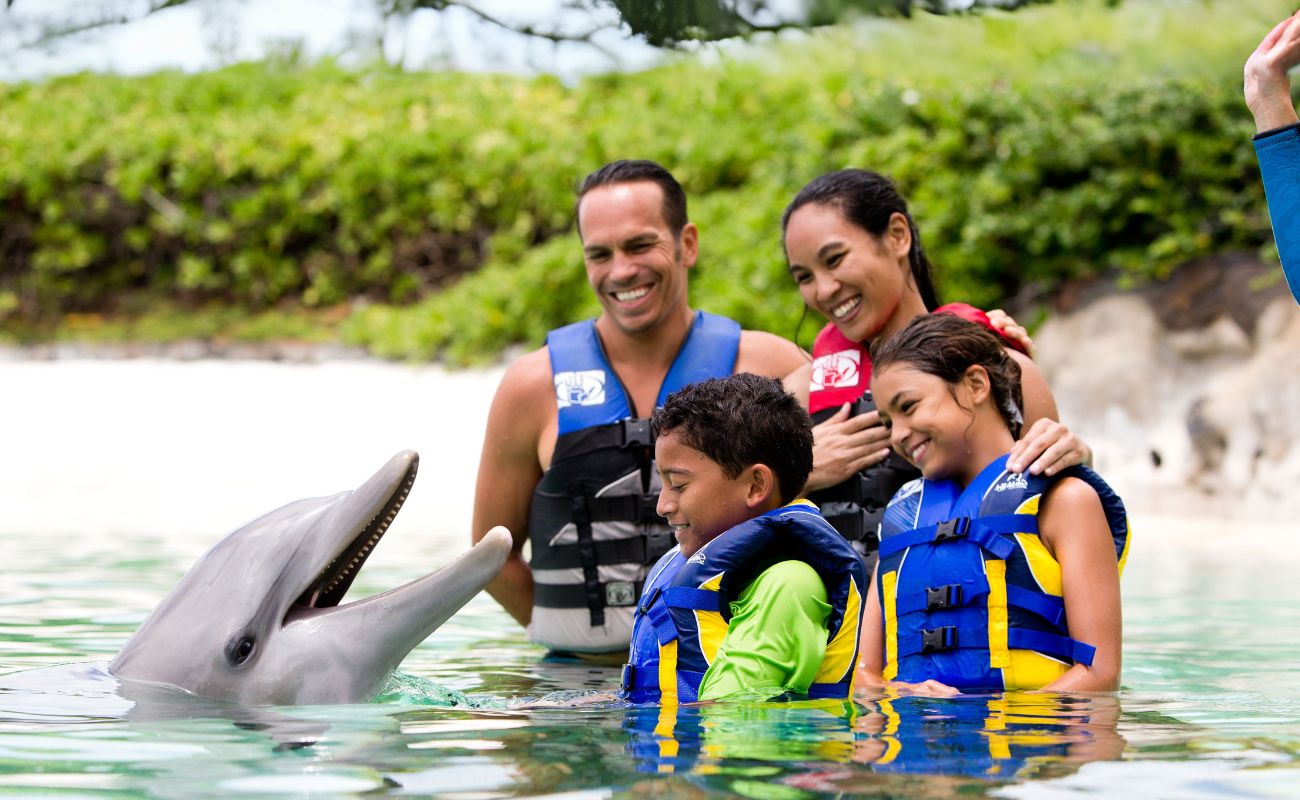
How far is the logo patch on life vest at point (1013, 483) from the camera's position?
4.00 meters

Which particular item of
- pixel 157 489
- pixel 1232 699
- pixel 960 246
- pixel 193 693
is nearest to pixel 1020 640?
pixel 1232 699

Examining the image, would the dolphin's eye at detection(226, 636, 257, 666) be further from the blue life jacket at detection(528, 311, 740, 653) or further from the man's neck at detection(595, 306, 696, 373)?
the man's neck at detection(595, 306, 696, 373)

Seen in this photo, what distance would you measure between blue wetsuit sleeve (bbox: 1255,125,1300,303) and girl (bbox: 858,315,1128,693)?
801 millimetres

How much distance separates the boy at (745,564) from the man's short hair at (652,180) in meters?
1.28

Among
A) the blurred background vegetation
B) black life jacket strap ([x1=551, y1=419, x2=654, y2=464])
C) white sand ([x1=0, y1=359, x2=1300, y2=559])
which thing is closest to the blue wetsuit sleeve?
black life jacket strap ([x1=551, y1=419, x2=654, y2=464])

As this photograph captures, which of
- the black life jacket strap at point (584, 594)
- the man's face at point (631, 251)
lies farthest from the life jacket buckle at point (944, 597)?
the man's face at point (631, 251)

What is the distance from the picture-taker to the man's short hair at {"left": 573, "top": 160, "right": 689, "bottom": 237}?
5.14 meters

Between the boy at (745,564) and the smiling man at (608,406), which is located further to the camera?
the smiling man at (608,406)

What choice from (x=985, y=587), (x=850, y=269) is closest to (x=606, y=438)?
(x=850, y=269)

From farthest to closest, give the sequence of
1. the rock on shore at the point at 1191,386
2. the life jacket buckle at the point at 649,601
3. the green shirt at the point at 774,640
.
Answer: the rock on shore at the point at 1191,386 → the life jacket buckle at the point at 649,601 → the green shirt at the point at 774,640

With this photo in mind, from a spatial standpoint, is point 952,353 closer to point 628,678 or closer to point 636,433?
point 628,678

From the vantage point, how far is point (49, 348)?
17.0 m

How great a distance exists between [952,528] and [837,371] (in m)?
0.86

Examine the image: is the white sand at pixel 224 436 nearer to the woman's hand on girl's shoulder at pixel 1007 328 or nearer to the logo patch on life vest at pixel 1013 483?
the woman's hand on girl's shoulder at pixel 1007 328
